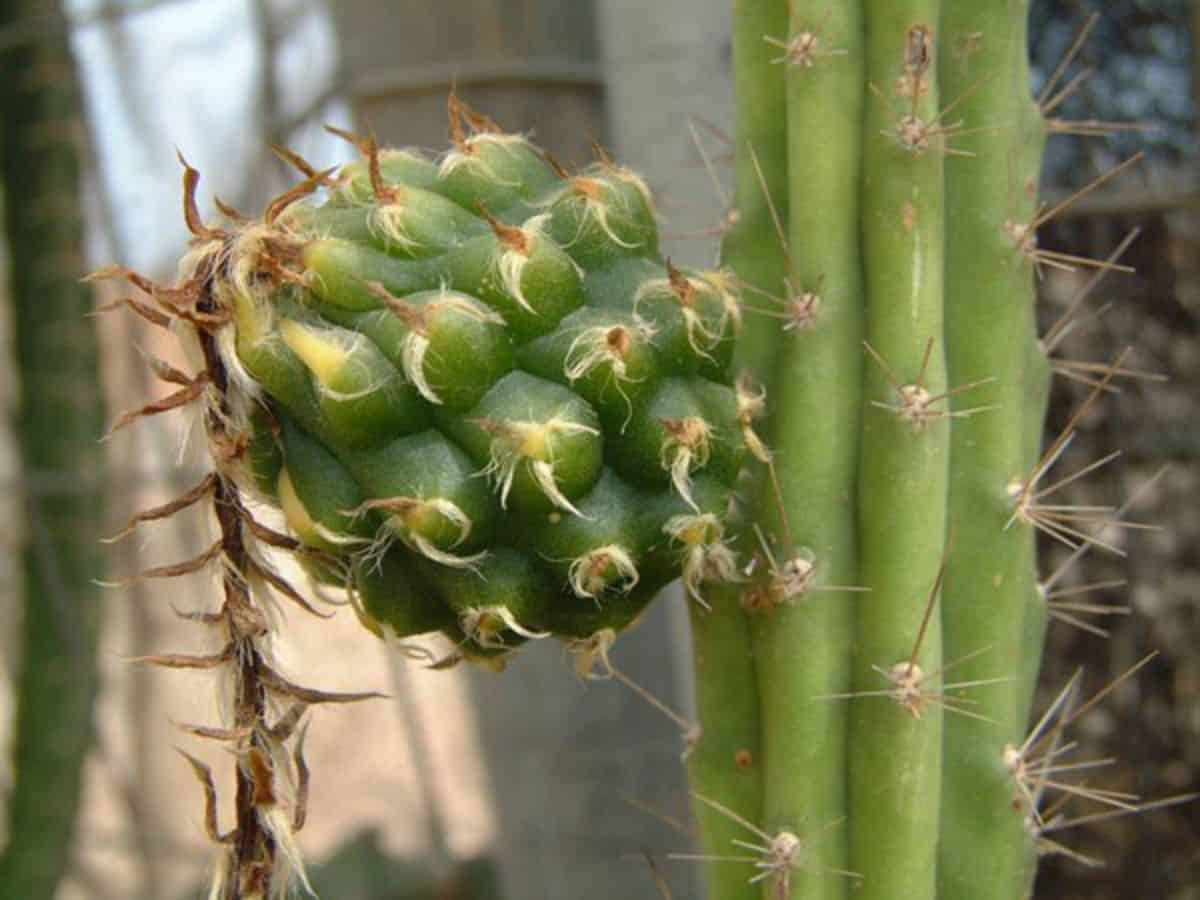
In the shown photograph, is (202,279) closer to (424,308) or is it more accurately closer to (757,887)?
(424,308)

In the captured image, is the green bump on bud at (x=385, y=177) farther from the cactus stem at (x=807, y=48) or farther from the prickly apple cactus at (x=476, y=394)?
the cactus stem at (x=807, y=48)

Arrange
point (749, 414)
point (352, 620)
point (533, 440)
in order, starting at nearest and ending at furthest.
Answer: point (533, 440), point (749, 414), point (352, 620)

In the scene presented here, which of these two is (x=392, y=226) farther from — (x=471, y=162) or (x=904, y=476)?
(x=904, y=476)

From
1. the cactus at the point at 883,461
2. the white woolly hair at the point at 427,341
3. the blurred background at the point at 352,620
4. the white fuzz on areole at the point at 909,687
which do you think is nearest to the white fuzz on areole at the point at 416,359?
the white woolly hair at the point at 427,341

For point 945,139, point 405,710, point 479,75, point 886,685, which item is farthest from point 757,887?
point 405,710

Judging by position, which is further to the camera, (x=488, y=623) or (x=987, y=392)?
(x=987, y=392)

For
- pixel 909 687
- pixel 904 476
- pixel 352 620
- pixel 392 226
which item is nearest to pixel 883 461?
pixel 904 476
